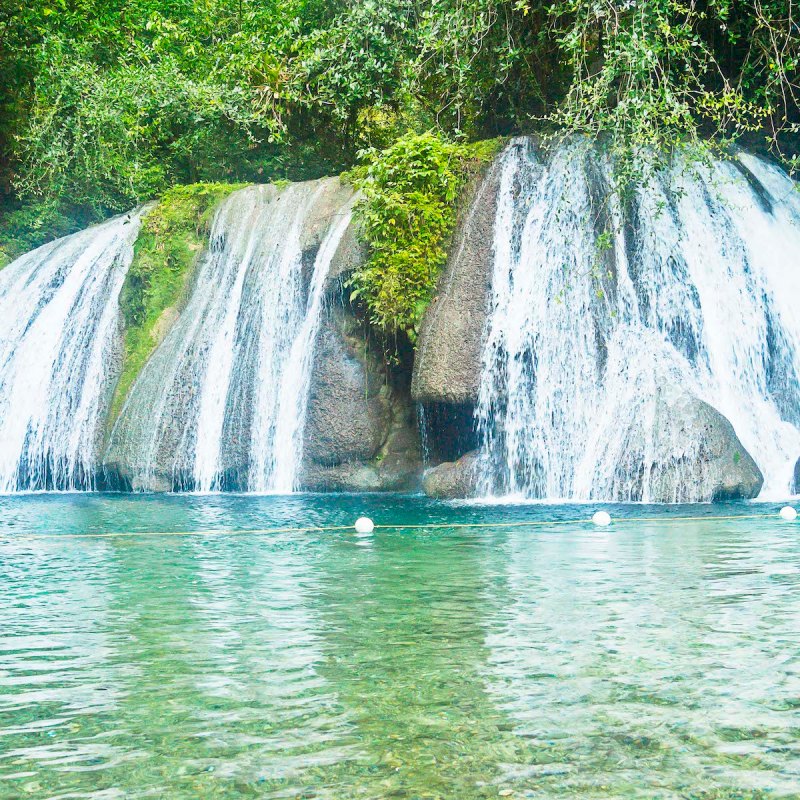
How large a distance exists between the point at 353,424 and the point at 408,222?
2.72 m

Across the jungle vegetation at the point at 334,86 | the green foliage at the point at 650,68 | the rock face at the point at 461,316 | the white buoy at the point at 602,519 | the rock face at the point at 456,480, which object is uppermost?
the jungle vegetation at the point at 334,86

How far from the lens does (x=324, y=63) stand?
61.2 ft

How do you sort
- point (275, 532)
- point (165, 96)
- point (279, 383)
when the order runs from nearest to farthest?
1. point (275, 532)
2. point (279, 383)
3. point (165, 96)

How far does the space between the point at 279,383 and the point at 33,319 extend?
4.80 meters

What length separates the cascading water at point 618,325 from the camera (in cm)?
1331

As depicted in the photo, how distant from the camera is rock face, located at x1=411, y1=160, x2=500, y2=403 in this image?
46.3 ft

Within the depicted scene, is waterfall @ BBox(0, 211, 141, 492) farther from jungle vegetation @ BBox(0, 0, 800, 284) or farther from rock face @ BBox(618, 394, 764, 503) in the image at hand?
rock face @ BBox(618, 394, 764, 503)

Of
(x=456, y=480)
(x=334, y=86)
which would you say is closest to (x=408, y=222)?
(x=456, y=480)

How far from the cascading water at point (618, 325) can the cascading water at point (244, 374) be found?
3.08m

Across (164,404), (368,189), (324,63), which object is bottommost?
(164,404)

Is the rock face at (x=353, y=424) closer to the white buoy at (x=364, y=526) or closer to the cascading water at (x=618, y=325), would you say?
the cascading water at (x=618, y=325)

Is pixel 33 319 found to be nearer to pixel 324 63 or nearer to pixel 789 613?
pixel 324 63

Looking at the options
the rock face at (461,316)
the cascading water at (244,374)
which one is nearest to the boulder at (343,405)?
the cascading water at (244,374)

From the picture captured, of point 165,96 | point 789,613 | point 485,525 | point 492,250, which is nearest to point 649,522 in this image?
point 485,525
